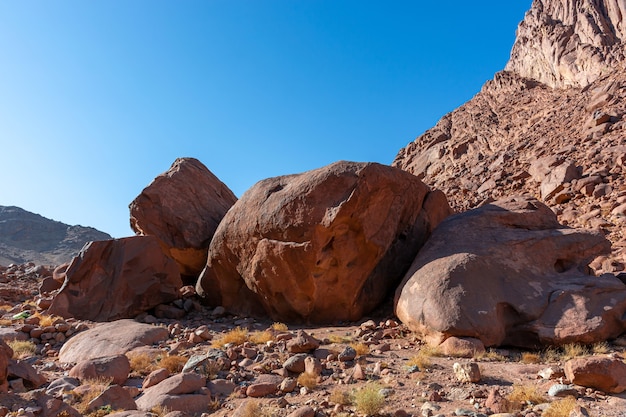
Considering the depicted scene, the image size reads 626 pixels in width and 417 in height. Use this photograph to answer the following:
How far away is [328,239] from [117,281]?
229 inches

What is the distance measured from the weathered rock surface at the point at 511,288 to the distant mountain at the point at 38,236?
53709mm

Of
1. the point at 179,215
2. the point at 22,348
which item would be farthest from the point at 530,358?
the point at 179,215

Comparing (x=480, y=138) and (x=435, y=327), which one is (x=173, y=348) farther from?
(x=480, y=138)

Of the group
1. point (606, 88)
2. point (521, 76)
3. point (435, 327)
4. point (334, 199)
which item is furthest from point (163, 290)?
point (521, 76)

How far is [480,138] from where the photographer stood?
34.9 meters

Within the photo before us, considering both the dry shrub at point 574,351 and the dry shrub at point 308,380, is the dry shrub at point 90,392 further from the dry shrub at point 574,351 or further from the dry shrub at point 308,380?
the dry shrub at point 574,351

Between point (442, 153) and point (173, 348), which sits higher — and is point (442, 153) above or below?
above

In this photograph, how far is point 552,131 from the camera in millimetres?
26266

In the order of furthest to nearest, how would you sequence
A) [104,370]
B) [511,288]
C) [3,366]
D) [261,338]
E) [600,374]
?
[261,338]
[511,288]
[104,370]
[3,366]
[600,374]

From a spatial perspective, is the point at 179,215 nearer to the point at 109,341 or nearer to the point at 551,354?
the point at 109,341

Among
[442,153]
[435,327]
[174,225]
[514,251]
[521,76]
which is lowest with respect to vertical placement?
[435,327]

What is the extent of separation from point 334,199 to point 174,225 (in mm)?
5939

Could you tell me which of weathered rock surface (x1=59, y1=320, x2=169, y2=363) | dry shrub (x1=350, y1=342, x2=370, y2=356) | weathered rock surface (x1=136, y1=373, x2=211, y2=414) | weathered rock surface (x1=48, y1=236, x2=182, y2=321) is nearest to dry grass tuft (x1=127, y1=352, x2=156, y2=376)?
weathered rock surface (x1=59, y1=320, x2=169, y2=363)

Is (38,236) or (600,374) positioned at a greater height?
(38,236)
